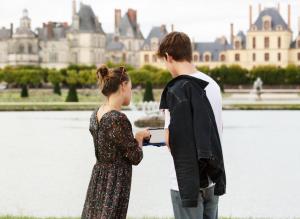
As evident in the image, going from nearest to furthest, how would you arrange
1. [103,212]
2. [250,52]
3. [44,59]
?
[103,212] < [250,52] < [44,59]

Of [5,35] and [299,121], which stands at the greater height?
[5,35]

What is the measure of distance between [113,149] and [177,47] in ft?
1.52

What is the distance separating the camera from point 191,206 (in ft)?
7.86

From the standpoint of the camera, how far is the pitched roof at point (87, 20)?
55719 mm

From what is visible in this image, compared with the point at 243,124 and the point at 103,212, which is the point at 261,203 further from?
the point at 243,124

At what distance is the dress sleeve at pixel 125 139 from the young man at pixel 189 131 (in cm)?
20

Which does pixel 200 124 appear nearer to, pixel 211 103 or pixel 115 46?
pixel 211 103

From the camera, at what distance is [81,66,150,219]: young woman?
2.61m

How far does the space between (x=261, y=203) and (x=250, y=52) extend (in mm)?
44417

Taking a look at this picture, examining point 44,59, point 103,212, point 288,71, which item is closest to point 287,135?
point 103,212

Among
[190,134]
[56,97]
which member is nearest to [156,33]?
[56,97]

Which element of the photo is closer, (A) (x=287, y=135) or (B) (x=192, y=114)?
(B) (x=192, y=114)

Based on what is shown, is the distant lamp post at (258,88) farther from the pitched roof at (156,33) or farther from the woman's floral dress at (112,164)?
the woman's floral dress at (112,164)

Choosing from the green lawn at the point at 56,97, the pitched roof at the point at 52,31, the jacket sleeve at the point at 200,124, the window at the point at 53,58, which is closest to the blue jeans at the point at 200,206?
the jacket sleeve at the point at 200,124
